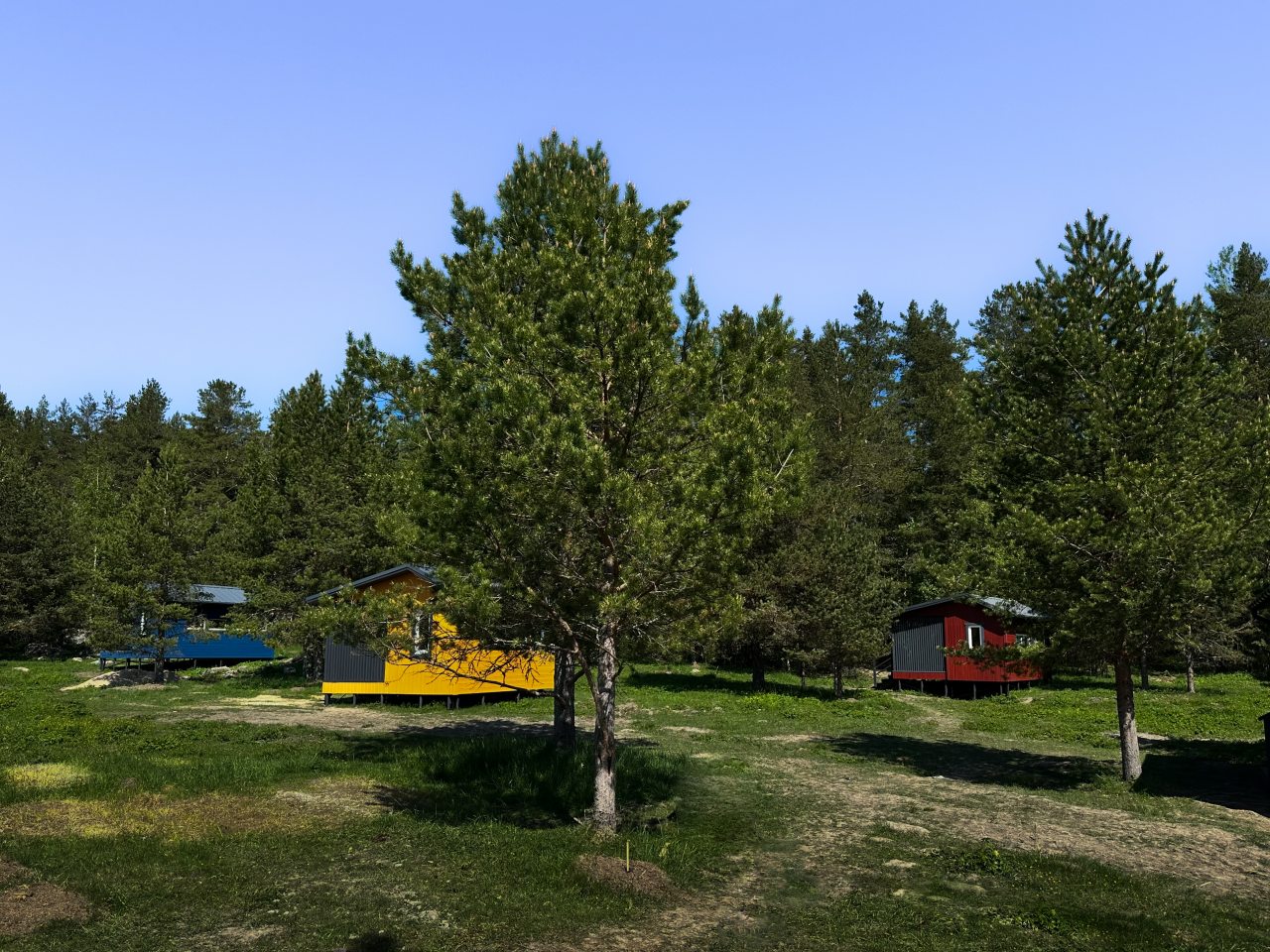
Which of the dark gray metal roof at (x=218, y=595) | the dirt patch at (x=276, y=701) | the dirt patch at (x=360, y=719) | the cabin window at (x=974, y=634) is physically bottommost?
the dirt patch at (x=276, y=701)

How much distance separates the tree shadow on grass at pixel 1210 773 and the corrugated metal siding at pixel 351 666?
24.7 metres

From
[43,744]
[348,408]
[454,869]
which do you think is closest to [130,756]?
[43,744]

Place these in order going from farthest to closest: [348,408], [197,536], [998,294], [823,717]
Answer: [998,294] < [348,408] < [197,536] < [823,717]

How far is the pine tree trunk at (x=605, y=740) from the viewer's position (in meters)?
13.1

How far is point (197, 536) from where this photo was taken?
41281 millimetres

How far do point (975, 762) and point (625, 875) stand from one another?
546 inches

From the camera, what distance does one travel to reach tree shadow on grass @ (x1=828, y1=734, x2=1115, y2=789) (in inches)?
737

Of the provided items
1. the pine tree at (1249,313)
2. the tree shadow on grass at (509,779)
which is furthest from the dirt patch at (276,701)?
the pine tree at (1249,313)

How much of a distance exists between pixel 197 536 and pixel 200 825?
32.4m

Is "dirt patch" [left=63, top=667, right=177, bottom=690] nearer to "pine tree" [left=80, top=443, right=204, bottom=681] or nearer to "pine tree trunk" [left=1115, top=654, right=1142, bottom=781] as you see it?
"pine tree" [left=80, top=443, right=204, bottom=681]

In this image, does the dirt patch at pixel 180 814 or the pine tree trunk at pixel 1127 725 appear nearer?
the dirt patch at pixel 180 814

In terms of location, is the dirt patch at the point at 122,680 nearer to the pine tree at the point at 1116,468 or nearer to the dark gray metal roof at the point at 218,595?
the dark gray metal roof at the point at 218,595

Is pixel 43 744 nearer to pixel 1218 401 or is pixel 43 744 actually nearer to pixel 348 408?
pixel 1218 401

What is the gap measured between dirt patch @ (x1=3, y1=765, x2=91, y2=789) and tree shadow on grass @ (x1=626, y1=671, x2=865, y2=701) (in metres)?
22.7
